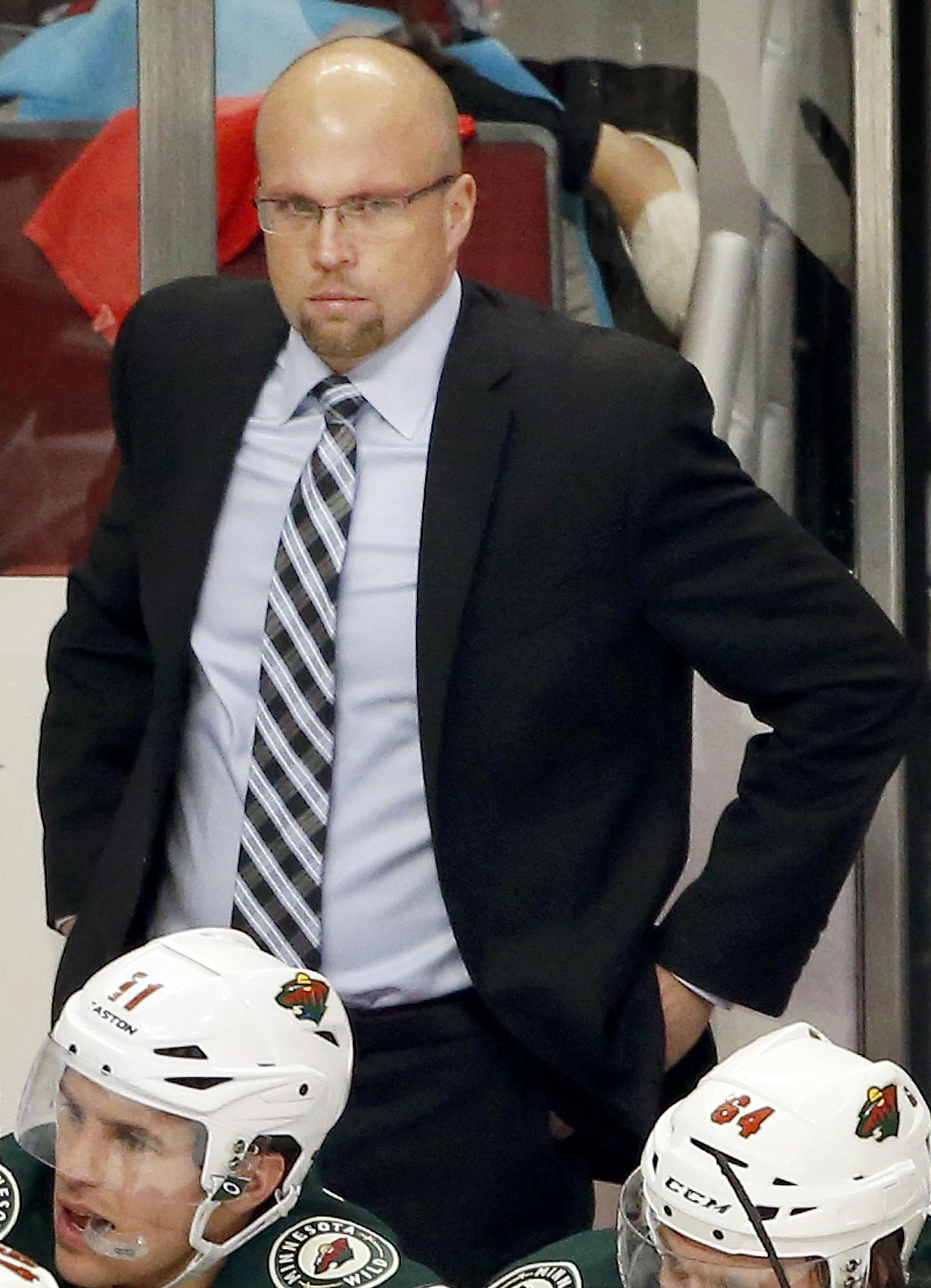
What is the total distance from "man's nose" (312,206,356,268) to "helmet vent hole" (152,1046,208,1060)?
793 mm

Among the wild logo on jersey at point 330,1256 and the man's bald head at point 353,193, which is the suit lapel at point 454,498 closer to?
the man's bald head at point 353,193

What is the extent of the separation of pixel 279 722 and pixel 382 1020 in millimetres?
318

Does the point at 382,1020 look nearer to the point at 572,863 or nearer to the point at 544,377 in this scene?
the point at 572,863

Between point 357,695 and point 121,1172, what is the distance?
0.56 meters

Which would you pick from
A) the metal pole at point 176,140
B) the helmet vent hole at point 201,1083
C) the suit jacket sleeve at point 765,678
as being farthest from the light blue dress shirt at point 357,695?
the metal pole at point 176,140

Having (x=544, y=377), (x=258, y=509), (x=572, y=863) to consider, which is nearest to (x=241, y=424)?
(x=258, y=509)

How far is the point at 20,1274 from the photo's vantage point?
1712mm

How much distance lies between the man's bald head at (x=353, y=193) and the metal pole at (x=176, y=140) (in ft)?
2.65

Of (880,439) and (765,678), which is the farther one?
(880,439)

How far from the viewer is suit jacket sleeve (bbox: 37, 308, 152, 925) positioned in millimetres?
2629

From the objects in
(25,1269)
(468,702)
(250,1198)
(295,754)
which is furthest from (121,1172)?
(468,702)

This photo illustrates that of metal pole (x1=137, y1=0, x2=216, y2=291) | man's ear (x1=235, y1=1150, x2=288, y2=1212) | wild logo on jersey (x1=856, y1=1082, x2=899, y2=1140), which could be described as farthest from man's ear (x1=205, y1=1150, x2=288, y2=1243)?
metal pole (x1=137, y1=0, x2=216, y2=291)

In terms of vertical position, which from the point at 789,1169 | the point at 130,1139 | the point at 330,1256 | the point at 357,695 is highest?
the point at 357,695

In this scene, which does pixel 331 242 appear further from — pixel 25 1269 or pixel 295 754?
pixel 25 1269
